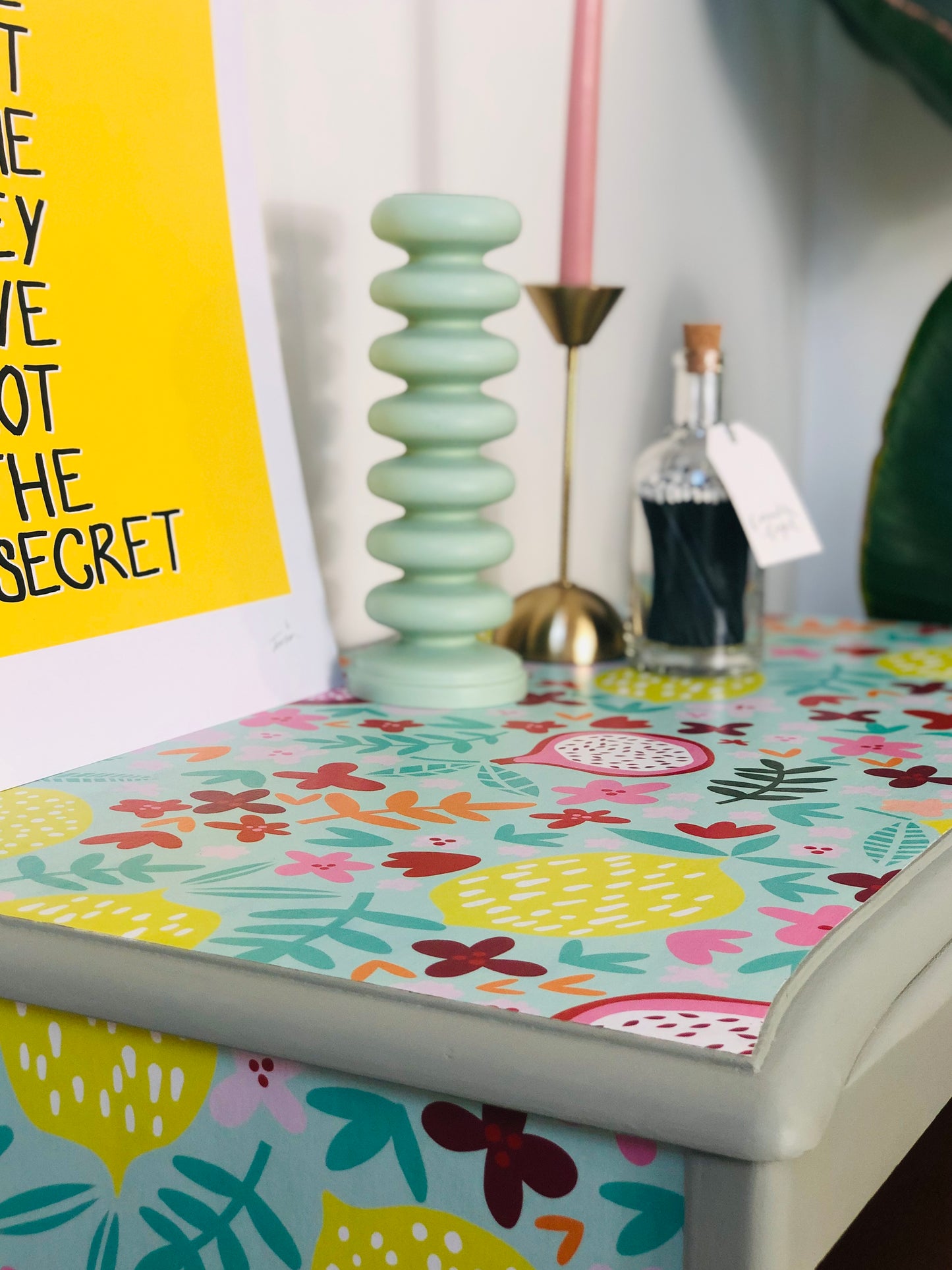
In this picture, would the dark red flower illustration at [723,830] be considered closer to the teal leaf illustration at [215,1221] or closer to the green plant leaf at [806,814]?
the green plant leaf at [806,814]

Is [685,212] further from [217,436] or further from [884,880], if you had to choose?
[884,880]

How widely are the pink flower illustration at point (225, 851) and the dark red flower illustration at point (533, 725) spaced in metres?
0.19

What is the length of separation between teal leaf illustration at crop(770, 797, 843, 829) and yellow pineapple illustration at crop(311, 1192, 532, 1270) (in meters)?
0.19

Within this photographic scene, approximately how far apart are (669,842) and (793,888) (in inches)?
2.1

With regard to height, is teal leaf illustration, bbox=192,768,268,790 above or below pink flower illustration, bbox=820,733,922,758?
above

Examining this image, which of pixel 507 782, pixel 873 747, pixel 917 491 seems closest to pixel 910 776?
pixel 873 747

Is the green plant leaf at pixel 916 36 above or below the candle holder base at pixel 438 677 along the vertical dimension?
above

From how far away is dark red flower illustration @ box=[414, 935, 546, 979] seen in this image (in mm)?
319

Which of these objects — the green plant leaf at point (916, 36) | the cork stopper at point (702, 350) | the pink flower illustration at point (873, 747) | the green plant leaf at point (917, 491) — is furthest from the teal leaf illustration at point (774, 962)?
the green plant leaf at point (916, 36)

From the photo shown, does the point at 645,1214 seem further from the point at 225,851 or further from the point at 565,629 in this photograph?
the point at 565,629

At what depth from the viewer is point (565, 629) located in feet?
2.41

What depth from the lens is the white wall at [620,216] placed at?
74cm

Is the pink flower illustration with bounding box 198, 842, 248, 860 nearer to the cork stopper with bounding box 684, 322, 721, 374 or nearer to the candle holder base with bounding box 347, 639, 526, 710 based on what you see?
the candle holder base with bounding box 347, 639, 526, 710

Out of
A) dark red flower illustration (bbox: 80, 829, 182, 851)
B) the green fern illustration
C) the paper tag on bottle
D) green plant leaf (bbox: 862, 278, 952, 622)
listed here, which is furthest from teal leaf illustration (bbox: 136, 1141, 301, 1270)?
green plant leaf (bbox: 862, 278, 952, 622)
